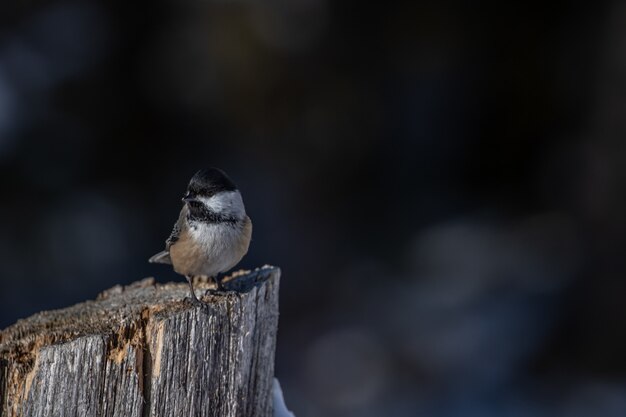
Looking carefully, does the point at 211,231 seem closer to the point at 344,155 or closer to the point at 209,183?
the point at 209,183

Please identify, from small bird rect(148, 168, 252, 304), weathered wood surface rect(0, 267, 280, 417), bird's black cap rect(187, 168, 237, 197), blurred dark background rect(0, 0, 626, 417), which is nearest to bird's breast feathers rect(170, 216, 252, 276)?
small bird rect(148, 168, 252, 304)

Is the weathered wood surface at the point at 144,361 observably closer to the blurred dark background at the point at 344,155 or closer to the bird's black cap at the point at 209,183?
the bird's black cap at the point at 209,183

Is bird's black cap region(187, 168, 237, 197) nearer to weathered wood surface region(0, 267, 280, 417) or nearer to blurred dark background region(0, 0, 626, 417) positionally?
weathered wood surface region(0, 267, 280, 417)

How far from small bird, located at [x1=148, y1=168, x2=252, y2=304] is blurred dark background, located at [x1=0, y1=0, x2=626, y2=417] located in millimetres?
3423

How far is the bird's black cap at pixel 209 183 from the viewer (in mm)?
3084

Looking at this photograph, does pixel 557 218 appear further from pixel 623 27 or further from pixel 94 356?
pixel 94 356

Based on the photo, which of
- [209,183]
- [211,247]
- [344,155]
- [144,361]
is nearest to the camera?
[144,361]

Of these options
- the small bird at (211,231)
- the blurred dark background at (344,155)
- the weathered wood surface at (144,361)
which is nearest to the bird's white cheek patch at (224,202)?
the small bird at (211,231)

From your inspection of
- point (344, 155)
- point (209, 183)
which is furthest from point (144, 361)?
point (344, 155)

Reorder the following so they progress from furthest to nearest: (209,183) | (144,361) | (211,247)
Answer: (211,247) → (209,183) → (144,361)

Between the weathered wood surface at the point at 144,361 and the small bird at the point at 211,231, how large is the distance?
0.51 metres

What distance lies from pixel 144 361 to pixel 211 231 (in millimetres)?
971

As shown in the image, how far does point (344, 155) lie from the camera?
7469mm

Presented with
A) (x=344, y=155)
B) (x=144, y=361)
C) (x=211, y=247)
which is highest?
(x=344, y=155)
